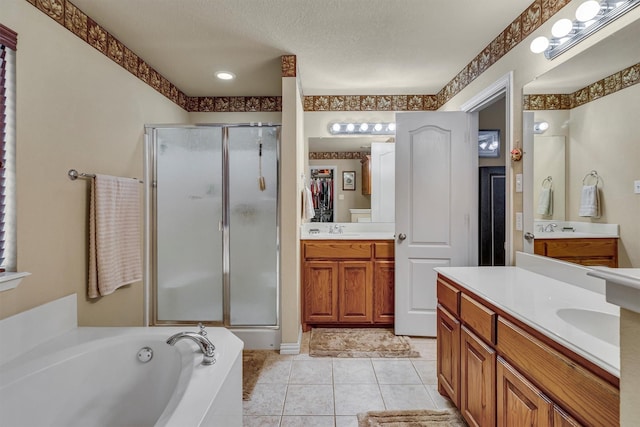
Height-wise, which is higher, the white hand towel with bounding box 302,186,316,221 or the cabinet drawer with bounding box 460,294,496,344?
the white hand towel with bounding box 302,186,316,221

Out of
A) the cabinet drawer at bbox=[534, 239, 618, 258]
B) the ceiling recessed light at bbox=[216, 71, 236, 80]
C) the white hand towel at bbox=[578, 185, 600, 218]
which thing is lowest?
the cabinet drawer at bbox=[534, 239, 618, 258]

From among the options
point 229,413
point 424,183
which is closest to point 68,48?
point 229,413

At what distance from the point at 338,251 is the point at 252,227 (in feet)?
2.73

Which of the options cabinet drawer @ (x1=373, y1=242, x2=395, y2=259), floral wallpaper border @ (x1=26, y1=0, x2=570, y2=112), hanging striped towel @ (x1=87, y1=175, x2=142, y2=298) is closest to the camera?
floral wallpaper border @ (x1=26, y1=0, x2=570, y2=112)

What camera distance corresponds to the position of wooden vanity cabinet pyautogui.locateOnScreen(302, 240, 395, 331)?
2.86 meters

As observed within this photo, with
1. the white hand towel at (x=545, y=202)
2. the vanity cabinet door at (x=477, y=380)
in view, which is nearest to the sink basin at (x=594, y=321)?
the vanity cabinet door at (x=477, y=380)

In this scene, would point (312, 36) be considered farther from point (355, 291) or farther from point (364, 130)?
point (355, 291)

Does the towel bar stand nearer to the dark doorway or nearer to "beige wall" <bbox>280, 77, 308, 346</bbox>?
"beige wall" <bbox>280, 77, 308, 346</bbox>

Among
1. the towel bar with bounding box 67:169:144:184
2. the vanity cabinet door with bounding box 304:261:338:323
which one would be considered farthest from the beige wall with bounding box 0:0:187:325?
the vanity cabinet door with bounding box 304:261:338:323

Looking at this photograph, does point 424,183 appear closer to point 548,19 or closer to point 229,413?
point 548,19

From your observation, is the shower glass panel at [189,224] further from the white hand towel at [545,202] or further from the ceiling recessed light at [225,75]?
the white hand towel at [545,202]

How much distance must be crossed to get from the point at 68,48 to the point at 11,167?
79 centimetres

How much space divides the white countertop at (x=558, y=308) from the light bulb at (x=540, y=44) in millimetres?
1256

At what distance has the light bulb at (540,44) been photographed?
1.65 m
